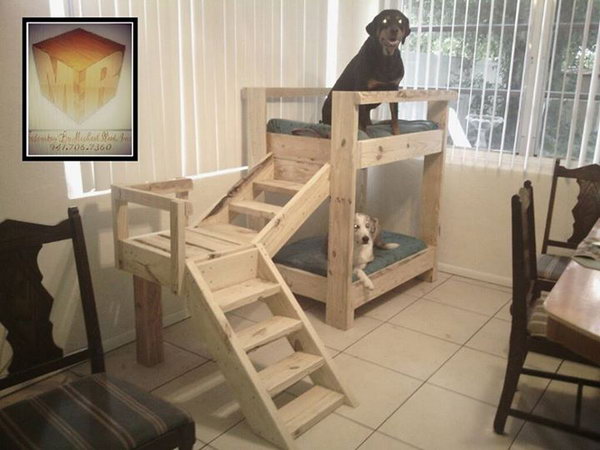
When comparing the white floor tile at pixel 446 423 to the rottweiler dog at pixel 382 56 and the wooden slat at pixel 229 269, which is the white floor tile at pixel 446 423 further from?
the rottweiler dog at pixel 382 56

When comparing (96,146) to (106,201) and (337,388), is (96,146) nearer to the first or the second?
(106,201)

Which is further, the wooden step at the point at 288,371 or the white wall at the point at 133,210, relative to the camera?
the white wall at the point at 133,210

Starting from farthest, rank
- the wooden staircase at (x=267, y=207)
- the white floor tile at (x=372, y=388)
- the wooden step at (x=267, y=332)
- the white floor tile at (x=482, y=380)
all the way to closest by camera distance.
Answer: the wooden staircase at (x=267, y=207) < the white floor tile at (x=482, y=380) < the white floor tile at (x=372, y=388) < the wooden step at (x=267, y=332)

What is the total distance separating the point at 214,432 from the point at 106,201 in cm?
115

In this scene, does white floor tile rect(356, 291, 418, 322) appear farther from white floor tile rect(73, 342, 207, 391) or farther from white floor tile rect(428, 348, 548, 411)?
white floor tile rect(73, 342, 207, 391)

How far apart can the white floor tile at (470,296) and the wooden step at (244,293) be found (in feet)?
4.69

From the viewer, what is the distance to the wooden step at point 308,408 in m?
2.05

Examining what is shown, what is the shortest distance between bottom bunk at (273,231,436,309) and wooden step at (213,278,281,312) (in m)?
0.74

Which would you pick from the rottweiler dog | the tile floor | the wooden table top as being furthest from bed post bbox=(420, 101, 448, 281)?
the wooden table top

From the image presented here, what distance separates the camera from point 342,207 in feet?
9.21

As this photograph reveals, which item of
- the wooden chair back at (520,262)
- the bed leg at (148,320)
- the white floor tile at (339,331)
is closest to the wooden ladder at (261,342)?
the bed leg at (148,320)

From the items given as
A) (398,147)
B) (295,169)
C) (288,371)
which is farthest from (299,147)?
(288,371)

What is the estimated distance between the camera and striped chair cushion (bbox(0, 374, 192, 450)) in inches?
54.3

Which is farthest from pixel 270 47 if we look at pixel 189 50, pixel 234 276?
pixel 234 276
